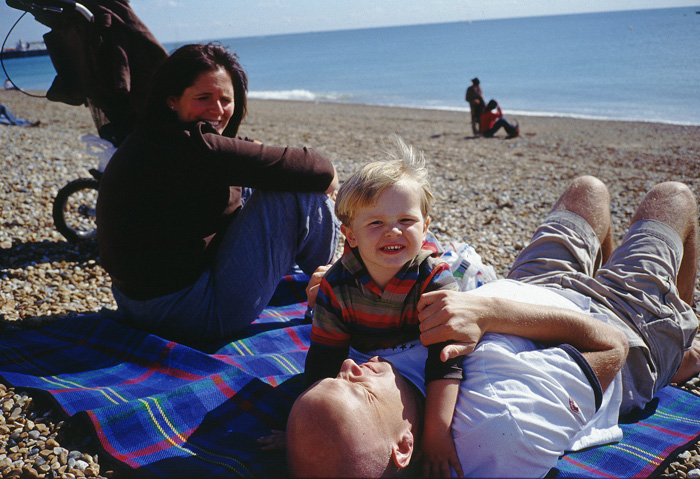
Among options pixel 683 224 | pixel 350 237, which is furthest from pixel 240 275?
pixel 683 224

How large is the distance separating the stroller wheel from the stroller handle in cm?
Result: 161

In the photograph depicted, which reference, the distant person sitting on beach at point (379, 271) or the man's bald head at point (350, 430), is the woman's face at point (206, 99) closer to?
the distant person sitting on beach at point (379, 271)

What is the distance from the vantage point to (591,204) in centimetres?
326

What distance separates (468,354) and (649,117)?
58.2 ft

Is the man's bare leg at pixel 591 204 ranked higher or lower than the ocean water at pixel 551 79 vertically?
lower

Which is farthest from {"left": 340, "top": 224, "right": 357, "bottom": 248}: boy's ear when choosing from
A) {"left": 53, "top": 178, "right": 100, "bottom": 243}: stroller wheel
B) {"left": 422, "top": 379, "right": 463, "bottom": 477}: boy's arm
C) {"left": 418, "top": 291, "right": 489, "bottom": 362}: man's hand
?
{"left": 53, "top": 178, "right": 100, "bottom": 243}: stroller wheel

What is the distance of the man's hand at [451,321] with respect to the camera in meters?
1.96

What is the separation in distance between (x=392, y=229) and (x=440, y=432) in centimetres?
82

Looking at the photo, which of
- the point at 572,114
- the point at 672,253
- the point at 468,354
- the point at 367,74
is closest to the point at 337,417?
the point at 468,354

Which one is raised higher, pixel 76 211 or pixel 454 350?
pixel 454 350

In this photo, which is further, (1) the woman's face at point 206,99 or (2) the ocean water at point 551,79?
(2) the ocean water at point 551,79

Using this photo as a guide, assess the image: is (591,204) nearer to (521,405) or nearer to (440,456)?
(521,405)

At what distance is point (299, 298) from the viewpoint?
4.08 meters

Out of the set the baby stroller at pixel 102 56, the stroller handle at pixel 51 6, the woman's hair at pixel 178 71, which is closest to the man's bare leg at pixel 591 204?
the woman's hair at pixel 178 71
